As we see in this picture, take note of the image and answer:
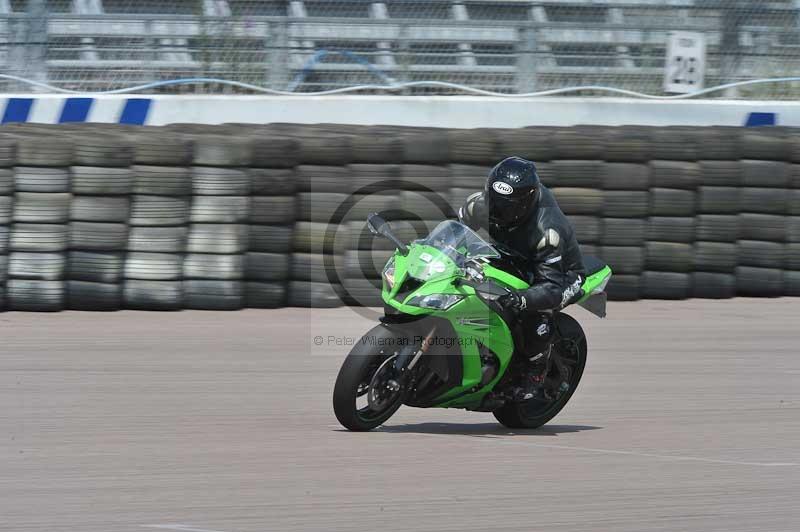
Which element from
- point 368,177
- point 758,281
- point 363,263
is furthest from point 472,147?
point 758,281

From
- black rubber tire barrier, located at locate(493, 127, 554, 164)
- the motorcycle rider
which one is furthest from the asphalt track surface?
black rubber tire barrier, located at locate(493, 127, 554, 164)

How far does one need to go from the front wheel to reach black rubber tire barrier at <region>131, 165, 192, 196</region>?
392cm

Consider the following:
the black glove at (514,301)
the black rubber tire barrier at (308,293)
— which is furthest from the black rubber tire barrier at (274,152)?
the black glove at (514,301)

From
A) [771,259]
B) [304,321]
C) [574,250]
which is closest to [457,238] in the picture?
[574,250]

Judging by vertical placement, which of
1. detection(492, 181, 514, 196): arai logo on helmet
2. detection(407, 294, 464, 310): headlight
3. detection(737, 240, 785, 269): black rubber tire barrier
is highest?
detection(492, 181, 514, 196): arai logo on helmet

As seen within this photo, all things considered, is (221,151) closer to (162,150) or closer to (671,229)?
(162,150)

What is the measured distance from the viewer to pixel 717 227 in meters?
10.2

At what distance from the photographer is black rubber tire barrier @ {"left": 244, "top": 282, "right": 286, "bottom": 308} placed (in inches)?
362

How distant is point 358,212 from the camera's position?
927cm

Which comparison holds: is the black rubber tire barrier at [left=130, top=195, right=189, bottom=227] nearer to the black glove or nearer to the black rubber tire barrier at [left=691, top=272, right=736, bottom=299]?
the black glove

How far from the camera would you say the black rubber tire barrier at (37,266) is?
28.4ft

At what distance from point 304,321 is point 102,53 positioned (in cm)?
406

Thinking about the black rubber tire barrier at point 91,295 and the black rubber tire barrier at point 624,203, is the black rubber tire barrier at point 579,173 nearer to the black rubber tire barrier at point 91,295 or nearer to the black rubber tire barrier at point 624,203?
the black rubber tire barrier at point 624,203

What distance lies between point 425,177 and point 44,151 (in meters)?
3.05
